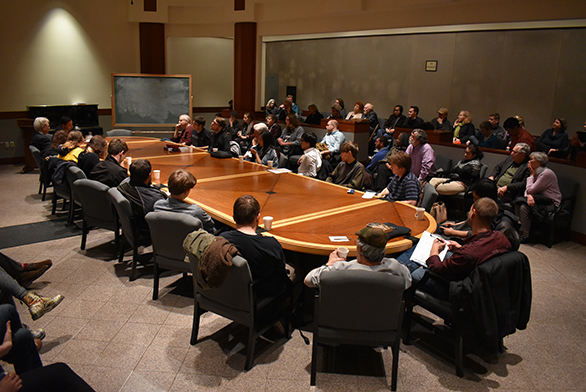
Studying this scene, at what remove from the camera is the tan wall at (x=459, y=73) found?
8.86 metres

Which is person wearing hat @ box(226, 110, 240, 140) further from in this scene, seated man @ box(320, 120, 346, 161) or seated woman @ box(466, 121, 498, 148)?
seated woman @ box(466, 121, 498, 148)

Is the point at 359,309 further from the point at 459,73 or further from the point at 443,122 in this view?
the point at 459,73

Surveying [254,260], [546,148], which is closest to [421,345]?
[254,260]

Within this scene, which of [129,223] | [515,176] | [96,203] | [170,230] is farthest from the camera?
[515,176]

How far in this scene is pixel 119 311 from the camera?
12.6 ft

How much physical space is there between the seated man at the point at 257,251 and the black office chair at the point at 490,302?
3.86 feet

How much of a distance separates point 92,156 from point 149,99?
5784 millimetres

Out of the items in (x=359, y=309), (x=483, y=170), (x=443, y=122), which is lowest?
(x=359, y=309)

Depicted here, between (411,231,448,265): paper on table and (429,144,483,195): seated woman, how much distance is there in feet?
10.2

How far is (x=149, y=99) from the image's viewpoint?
1100 centimetres

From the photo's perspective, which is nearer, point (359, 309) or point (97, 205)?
point (359, 309)

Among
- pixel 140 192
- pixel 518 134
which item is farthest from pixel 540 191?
pixel 140 192

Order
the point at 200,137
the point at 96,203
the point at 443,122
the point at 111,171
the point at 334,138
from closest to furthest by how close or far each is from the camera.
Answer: the point at 96,203 → the point at 111,171 → the point at 334,138 → the point at 200,137 → the point at 443,122

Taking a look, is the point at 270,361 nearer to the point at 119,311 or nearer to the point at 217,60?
the point at 119,311
